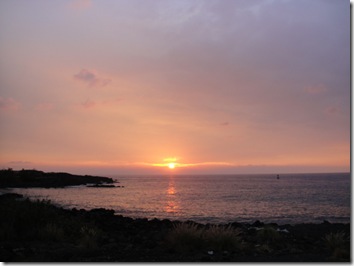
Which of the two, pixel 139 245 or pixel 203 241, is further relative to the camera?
pixel 139 245

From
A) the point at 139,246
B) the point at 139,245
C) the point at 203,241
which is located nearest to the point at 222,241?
the point at 203,241

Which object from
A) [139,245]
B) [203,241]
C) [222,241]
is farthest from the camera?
[139,245]

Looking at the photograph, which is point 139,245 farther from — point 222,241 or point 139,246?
point 222,241

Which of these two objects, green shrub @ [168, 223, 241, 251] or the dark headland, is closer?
the dark headland

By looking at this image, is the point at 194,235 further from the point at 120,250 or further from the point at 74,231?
the point at 74,231

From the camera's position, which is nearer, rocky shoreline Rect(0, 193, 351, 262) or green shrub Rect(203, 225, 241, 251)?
rocky shoreline Rect(0, 193, 351, 262)

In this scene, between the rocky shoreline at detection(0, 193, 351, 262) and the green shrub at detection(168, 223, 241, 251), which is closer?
the rocky shoreline at detection(0, 193, 351, 262)

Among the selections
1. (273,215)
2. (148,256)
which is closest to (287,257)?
(148,256)

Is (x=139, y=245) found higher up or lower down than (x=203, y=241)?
lower down

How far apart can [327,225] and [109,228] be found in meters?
12.6

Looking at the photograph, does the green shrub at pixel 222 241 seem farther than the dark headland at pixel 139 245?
Yes

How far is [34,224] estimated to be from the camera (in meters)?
14.4

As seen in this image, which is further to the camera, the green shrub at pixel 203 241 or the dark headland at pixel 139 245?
the green shrub at pixel 203 241

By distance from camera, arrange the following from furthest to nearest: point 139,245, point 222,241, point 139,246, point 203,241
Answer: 1. point 139,245
2. point 139,246
3. point 203,241
4. point 222,241
